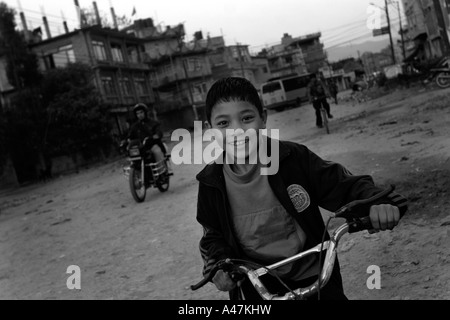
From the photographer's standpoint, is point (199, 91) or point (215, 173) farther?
point (199, 91)

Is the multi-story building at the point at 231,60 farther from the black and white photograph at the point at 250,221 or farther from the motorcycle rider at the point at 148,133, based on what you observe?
the motorcycle rider at the point at 148,133

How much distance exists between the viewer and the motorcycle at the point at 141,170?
348 inches

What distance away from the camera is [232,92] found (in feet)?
6.27

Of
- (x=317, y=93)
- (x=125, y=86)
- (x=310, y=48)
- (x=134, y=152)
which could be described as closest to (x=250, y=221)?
(x=134, y=152)

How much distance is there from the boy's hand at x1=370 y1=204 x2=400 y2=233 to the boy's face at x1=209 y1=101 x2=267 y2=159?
575mm

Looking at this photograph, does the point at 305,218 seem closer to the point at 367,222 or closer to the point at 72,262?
the point at 367,222

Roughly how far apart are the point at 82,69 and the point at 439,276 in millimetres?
34682

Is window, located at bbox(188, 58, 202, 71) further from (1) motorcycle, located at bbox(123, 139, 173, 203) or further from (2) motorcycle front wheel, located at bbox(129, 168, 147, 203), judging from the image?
(2) motorcycle front wheel, located at bbox(129, 168, 147, 203)

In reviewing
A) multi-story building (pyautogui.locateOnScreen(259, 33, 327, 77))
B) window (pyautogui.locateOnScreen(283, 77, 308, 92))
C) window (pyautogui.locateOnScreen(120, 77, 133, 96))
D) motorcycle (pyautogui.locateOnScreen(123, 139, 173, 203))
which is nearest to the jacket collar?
motorcycle (pyautogui.locateOnScreen(123, 139, 173, 203))

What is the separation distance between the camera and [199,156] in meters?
15.3

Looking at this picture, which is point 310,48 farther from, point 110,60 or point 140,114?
point 140,114

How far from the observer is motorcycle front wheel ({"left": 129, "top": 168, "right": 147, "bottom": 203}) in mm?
8914

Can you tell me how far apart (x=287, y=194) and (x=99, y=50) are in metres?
40.6
